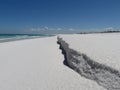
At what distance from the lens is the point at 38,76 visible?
6.05m

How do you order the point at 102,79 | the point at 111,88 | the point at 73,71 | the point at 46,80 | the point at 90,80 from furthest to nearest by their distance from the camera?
1. the point at 73,71
2. the point at 46,80
3. the point at 90,80
4. the point at 102,79
5. the point at 111,88

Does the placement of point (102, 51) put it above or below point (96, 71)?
above

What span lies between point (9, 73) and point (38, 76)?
4.31ft

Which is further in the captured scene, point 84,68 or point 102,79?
point 84,68

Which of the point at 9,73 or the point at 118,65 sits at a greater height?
the point at 118,65

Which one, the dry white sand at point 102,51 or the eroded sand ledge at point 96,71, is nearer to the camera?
the eroded sand ledge at point 96,71

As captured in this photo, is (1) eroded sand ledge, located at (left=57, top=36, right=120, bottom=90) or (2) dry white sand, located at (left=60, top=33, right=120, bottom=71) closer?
(1) eroded sand ledge, located at (left=57, top=36, right=120, bottom=90)

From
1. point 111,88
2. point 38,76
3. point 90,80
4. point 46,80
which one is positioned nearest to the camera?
point 111,88

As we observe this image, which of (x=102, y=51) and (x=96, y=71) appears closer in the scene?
(x=96, y=71)

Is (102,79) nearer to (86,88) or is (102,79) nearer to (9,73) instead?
(86,88)

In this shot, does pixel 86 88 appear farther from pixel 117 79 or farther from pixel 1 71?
pixel 1 71

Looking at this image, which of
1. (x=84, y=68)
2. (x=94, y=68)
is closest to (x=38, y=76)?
(x=84, y=68)

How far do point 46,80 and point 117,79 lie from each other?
2496 millimetres

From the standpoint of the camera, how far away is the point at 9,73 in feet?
21.1
